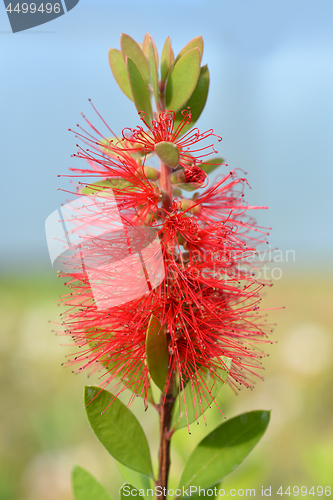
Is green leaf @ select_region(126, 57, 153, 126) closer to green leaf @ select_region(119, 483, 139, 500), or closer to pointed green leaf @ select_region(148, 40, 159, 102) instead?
pointed green leaf @ select_region(148, 40, 159, 102)

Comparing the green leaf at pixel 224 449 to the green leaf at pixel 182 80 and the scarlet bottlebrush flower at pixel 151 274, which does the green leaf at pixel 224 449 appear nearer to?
the scarlet bottlebrush flower at pixel 151 274

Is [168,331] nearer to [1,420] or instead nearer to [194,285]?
[194,285]

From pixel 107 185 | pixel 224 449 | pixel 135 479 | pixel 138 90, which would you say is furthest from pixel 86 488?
pixel 138 90

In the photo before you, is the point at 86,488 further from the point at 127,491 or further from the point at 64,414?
the point at 64,414

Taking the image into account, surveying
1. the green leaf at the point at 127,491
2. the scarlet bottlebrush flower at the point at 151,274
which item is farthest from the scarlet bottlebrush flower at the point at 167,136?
the green leaf at the point at 127,491

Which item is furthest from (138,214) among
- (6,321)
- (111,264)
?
(6,321)

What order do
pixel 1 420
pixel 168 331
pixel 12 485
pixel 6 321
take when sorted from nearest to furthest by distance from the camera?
pixel 168 331
pixel 12 485
pixel 1 420
pixel 6 321
